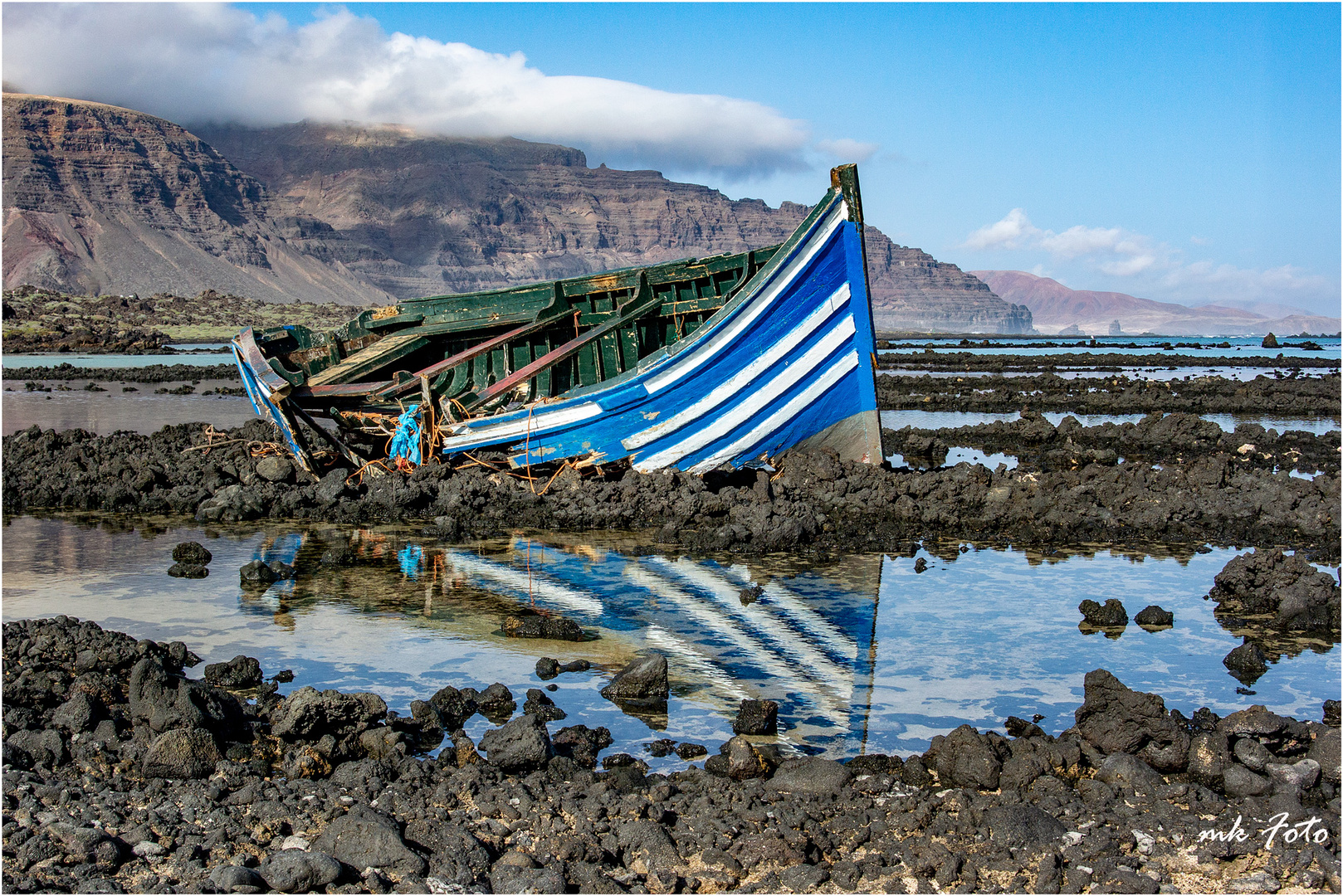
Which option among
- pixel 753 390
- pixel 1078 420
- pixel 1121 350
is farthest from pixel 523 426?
pixel 1121 350

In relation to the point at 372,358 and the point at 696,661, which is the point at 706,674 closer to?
the point at 696,661

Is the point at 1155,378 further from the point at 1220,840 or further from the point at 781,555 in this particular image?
the point at 1220,840

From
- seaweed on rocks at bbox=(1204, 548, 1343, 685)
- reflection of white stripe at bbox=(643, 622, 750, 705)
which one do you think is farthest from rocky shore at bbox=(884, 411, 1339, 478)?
reflection of white stripe at bbox=(643, 622, 750, 705)

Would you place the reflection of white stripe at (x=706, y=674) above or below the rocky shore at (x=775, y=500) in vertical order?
below

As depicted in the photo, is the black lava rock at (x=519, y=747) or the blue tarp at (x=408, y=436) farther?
the blue tarp at (x=408, y=436)

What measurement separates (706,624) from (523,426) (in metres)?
5.57

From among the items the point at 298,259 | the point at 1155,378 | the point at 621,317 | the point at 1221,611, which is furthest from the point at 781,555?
the point at 298,259

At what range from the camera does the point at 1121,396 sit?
29.6m

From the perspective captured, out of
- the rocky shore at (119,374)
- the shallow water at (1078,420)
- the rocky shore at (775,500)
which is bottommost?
the rocky shore at (775,500)

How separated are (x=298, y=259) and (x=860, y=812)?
17466 centimetres

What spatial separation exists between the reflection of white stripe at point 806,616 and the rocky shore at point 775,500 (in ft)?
4.12

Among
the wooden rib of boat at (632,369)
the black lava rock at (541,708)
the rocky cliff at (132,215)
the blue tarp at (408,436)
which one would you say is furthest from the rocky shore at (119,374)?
the rocky cliff at (132,215)

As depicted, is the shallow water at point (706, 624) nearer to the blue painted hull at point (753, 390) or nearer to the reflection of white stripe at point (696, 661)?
the reflection of white stripe at point (696, 661)

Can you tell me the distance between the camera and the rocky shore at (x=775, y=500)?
11914 millimetres
